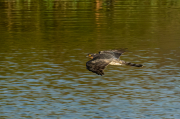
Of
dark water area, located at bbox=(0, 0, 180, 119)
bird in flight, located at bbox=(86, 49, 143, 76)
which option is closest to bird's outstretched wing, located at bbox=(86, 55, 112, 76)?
bird in flight, located at bbox=(86, 49, 143, 76)

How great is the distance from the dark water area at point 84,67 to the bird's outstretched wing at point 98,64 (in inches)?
25.2

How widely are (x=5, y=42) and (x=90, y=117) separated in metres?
14.2

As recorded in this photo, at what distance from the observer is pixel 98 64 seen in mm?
17844

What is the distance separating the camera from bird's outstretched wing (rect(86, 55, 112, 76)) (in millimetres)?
17203

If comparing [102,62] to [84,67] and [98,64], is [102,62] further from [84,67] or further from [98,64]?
[84,67]

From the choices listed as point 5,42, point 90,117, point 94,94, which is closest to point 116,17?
point 5,42

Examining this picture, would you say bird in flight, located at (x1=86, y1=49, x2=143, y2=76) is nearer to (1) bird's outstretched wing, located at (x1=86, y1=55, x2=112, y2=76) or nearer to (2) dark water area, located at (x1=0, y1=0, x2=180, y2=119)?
(1) bird's outstretched wing, located at (x1=86, y1=55, x2=112, y2=76)

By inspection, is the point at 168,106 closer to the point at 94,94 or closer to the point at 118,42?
the point at 94,94

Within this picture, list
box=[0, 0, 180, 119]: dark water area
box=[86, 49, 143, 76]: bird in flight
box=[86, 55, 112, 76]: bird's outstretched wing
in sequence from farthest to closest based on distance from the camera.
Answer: box=[86, 49, 143, 76]: bird in flight → box=[86, 55, 112, 76]: bird's outstretched wing → box=[0, 0, 180, 119]: dark water area

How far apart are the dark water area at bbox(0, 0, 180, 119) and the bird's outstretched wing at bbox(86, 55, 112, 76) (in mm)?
639

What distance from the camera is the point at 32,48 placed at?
25188 millimetres

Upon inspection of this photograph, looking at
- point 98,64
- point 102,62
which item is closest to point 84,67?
point 102,62

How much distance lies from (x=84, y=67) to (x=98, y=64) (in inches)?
107

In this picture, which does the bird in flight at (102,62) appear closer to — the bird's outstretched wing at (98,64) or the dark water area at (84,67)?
the bird's outstretched wing at (98,64)
